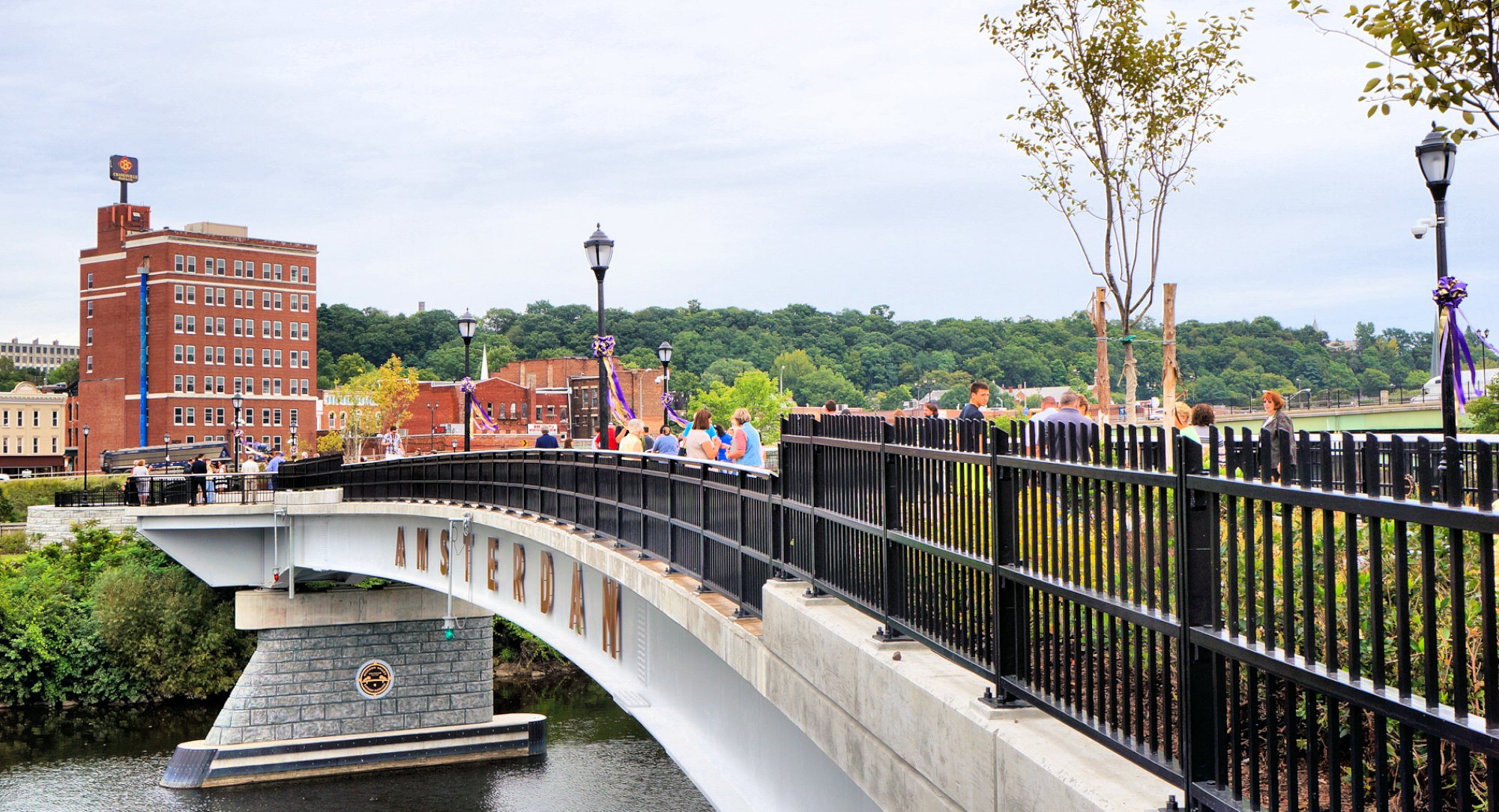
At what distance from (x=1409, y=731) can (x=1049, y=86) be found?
766 inches

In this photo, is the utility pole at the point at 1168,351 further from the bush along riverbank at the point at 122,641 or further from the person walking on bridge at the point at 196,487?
the bush along riverbank at the point at 122,641

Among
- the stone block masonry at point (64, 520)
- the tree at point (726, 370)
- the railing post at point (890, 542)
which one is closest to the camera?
the railing post at point (890, 542)

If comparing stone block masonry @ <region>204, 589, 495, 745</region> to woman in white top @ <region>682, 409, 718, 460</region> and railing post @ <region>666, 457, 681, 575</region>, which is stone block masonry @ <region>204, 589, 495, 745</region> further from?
railing post @ <region>666, 457, 681, 575</region>

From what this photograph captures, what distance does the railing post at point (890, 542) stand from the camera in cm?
673

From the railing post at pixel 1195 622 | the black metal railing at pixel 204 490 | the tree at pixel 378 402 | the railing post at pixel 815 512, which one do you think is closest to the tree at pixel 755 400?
the tree at pixel 378 402

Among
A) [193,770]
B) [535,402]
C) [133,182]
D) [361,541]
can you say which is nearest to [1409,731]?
[361,541]

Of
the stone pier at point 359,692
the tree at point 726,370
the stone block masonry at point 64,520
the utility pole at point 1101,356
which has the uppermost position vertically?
the tree at point 726,370

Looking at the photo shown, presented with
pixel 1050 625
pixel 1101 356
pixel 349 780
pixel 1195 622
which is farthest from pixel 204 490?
pixel 1195 622

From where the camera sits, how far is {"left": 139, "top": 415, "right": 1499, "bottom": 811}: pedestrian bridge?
11.2 feet

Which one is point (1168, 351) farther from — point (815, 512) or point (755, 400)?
point (755, 400)

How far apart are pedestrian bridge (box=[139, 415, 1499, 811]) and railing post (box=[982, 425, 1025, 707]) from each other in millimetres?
11

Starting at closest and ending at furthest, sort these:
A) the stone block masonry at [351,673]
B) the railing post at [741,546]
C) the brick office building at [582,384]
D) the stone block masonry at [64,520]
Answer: the railing post at [741,546], the stone block masonry at [351,673], the stone block masonry at [64,520], the brick office building at [582,384]

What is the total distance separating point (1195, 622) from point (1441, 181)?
36.2 feet

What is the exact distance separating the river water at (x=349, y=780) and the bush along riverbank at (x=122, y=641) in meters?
2.49
